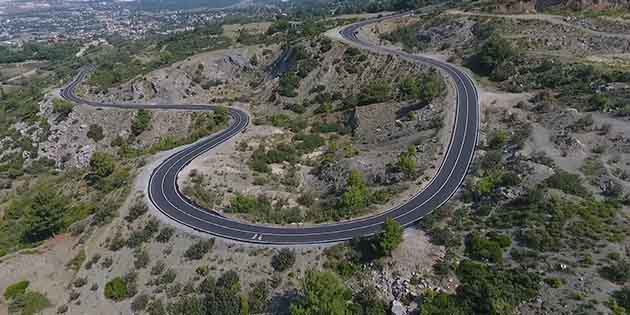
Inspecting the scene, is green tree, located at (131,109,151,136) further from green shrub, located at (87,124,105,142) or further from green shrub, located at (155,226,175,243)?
green shrub, located at (155,226,175,243)

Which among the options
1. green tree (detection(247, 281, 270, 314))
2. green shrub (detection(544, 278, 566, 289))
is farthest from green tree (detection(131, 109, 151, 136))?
green shrub (detection(544, 278, 566, 289))

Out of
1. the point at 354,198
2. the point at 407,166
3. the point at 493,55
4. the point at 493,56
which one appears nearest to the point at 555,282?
the point at 354,198

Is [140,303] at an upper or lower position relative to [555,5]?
lower

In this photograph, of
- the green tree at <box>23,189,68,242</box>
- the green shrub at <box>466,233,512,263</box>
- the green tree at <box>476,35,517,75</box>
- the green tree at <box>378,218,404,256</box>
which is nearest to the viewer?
the green shrub at <box>466,233,512,263</box>

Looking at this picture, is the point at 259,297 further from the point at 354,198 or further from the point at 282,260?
the point at 354,198

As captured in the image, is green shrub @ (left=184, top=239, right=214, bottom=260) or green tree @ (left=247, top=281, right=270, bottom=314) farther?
green shrub @ (left=184, top=239, right=214, bottom=260)

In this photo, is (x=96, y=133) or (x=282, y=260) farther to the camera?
(x=96, y=133)

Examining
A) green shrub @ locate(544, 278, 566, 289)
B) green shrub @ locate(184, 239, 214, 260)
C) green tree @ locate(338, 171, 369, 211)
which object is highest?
green shrub @ locate(544, 278, 566, 289)
